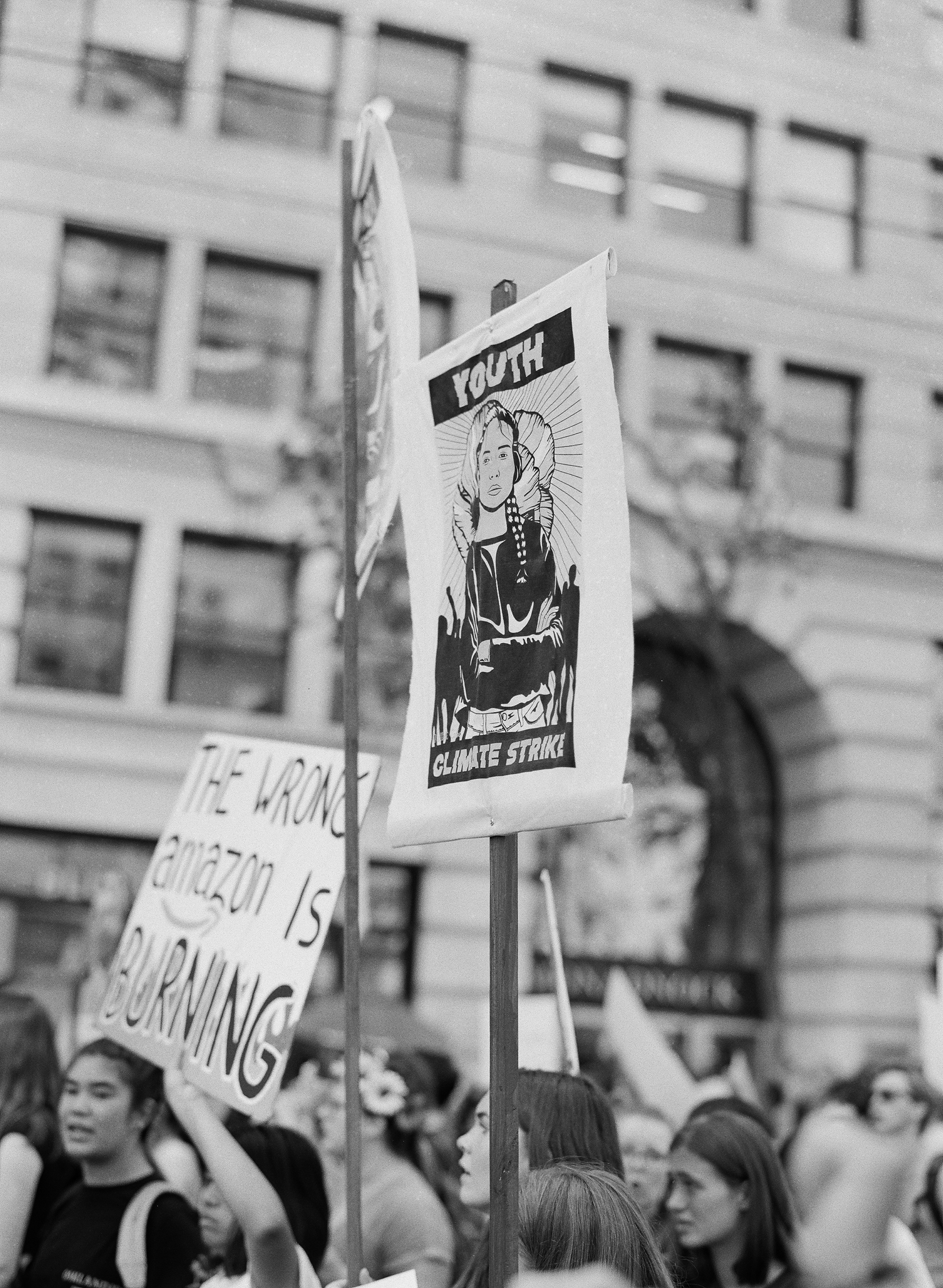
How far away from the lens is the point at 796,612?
18328 mm

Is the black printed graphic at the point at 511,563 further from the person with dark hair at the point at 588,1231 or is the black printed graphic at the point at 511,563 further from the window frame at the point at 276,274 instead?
the window frame at the point at 276,274

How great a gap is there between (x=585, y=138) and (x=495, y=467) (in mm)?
16520

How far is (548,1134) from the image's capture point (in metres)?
3.66

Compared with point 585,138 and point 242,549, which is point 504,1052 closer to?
point 242,549

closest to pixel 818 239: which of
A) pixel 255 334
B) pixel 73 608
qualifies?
pixel 255 334

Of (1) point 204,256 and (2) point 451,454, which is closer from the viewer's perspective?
(2) point 451,454

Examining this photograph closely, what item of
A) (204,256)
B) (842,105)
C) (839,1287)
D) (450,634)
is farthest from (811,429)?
(839,1287)

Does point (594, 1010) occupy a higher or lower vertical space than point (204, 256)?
lower

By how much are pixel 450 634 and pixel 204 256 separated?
48.0 feet

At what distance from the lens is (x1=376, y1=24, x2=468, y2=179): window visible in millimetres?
17984

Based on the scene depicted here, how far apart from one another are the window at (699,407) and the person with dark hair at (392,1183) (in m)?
11.7

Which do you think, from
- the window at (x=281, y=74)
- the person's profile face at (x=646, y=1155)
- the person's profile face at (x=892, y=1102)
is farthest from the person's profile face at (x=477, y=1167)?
the window at (x=281, y=74)

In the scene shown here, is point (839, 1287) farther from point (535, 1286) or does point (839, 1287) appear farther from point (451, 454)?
point (451, 454)

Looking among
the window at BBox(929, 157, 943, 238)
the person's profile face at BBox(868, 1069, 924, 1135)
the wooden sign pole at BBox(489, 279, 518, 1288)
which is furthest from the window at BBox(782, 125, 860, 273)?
the wooden sign pole at BBox(489, 279, 518, 1288)
